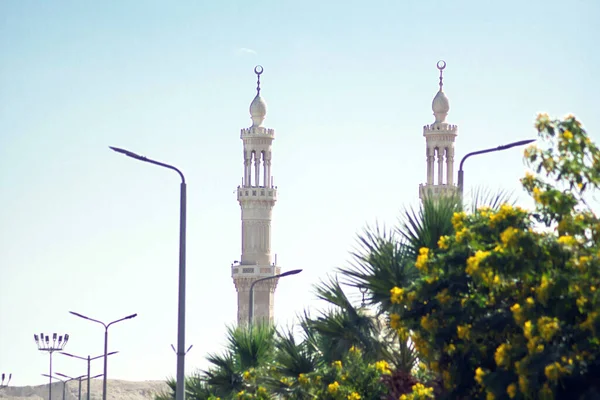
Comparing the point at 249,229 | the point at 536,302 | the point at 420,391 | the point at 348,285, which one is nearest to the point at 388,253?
the point at 348,285

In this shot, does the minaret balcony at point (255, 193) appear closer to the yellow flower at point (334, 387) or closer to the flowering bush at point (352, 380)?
the flowering bush at point (352, 380)

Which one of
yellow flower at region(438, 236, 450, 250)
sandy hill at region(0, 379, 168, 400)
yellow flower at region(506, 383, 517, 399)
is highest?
sandy hill at region(0, 379, 168, 400)

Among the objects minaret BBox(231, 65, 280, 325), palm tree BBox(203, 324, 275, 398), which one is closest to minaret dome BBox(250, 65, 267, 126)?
minaret BBox(231, 65, 280, 325)

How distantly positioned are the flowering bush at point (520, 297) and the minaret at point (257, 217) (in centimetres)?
6010

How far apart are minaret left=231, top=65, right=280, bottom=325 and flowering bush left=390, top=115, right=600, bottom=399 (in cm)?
6010

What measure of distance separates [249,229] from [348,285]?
60.4 metres

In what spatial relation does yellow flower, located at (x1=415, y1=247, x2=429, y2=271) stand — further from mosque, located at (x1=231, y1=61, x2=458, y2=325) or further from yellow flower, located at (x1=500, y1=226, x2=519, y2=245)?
mosque, located at (x1=231, y1=61, x2=458, y2=325)

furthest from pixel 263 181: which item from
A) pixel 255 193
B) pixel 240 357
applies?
pixel 240 357

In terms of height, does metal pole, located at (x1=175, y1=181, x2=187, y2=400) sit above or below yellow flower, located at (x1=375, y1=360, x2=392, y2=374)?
above

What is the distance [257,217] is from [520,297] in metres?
63.6

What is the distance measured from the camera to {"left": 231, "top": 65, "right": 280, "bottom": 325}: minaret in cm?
8056

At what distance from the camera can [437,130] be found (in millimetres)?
82688

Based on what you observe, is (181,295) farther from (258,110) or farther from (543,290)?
(258,110)

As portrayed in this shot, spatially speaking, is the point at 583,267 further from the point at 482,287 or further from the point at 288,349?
the point at 288,349
